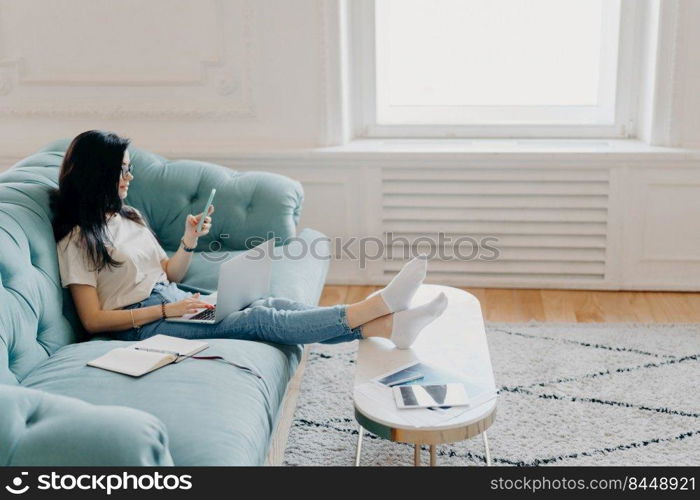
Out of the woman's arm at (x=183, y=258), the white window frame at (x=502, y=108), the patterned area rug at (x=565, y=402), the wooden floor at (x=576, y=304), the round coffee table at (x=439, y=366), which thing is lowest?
the patterned area rug at (x=565, y=402)

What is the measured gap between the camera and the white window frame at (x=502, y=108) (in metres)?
3.62

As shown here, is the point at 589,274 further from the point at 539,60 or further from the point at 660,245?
the point at 539,60

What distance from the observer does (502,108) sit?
3.84m

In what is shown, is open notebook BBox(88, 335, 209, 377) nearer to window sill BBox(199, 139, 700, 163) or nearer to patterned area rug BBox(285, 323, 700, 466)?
patterned area rug BBox(285, 323, 700, 466)

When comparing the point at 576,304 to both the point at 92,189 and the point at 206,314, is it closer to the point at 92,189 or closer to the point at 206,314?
the point at 206,314

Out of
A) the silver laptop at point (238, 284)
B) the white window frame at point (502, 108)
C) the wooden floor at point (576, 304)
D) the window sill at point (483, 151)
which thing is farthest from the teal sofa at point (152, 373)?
the white window frame at point (502, 108)

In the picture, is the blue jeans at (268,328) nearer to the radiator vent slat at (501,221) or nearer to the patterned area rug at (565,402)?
the patterned area rug at (565,402)

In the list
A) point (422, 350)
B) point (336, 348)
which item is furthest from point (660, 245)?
point (422, 350)

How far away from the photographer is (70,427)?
4.93 ft

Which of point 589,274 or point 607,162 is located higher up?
point 607,162

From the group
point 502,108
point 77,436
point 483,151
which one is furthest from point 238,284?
point 502,108

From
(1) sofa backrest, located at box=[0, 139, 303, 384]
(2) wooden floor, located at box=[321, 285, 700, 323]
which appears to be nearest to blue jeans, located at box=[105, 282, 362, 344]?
(1) sofa backrest, located at box=[0, 139, 303, 384]

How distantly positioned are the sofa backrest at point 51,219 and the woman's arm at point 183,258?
0.35 meters

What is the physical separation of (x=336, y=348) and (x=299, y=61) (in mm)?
1323
